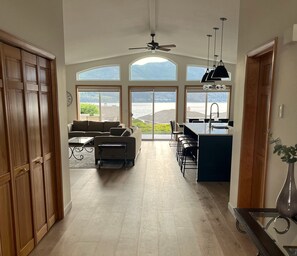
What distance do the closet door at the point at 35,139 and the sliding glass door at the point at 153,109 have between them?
707 cm

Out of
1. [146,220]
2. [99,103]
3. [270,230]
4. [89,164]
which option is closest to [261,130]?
[270,230]

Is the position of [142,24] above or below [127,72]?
above

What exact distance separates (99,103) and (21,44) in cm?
765

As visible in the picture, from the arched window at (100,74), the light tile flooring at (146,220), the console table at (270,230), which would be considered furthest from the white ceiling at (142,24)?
the console table at (270,230)

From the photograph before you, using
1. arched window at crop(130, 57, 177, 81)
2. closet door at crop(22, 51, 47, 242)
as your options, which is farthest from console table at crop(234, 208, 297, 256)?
arched window at crop(130, 57, 177, 81)

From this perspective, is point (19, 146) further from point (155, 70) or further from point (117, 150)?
point (155, 70)

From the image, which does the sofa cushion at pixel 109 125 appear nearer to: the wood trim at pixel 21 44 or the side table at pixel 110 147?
the side table at pixel 110 147

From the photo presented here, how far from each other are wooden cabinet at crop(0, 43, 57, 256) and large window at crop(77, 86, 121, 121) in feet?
22.4

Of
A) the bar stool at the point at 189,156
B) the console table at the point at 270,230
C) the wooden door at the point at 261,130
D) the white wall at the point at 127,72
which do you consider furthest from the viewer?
the white wall at the point at 127,72

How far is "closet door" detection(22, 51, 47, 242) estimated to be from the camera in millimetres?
2336

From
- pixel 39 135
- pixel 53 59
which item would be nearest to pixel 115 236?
pixel 39 135

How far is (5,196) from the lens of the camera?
1997 millimetres

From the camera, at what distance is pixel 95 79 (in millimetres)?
9570

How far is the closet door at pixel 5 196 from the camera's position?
1934 mm
